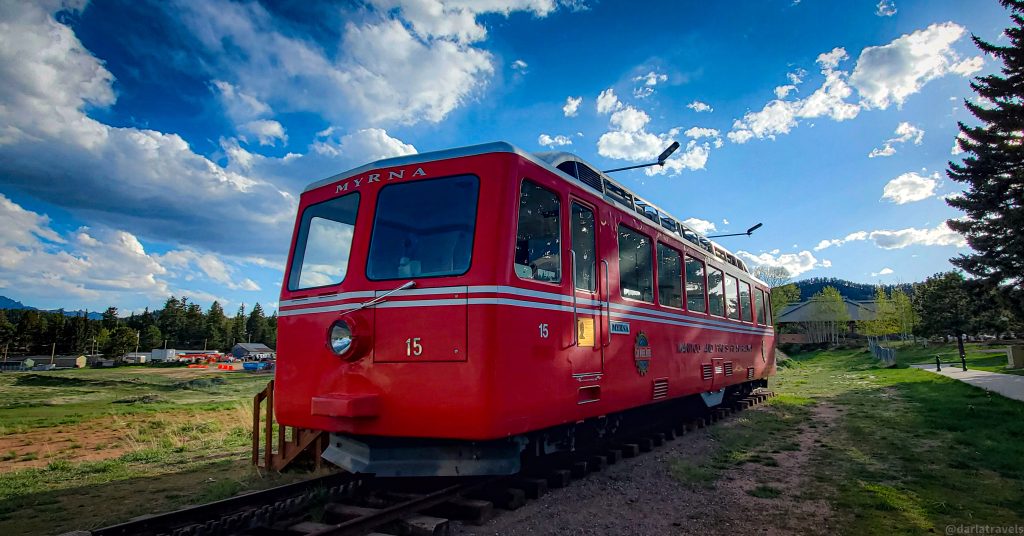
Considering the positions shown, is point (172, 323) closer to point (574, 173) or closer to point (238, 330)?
point (238, 330)

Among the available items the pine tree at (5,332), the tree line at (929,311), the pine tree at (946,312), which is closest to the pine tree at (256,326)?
the pine tree at (5,332)

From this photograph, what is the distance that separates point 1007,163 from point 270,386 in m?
24.6

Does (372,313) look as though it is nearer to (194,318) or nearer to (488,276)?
(488,276)

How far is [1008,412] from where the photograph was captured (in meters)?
11.6

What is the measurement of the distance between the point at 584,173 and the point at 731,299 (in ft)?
21.4

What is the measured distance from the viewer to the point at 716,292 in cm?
1065

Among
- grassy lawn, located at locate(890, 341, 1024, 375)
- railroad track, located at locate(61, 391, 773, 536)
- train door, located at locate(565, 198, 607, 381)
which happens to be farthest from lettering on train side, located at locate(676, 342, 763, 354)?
grassy lawn, located at locate(890, 341, 1024, 375)

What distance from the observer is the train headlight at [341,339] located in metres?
4.91

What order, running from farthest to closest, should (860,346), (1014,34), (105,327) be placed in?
(105,327) < (860,346) < (1014,34)

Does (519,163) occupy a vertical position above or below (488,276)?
above

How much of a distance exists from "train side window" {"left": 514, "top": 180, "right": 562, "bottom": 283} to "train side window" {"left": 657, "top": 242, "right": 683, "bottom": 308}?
113 inches

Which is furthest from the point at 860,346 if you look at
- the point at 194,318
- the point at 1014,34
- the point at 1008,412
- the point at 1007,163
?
the point at 194,318

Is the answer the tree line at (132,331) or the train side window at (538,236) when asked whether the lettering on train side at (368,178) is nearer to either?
the train side window at (538,236)

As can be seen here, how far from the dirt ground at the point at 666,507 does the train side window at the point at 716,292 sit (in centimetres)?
365
